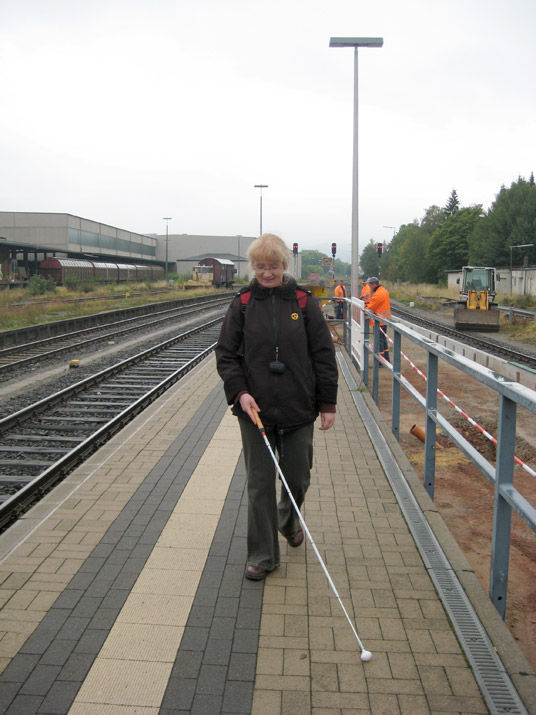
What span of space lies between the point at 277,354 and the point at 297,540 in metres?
1.31

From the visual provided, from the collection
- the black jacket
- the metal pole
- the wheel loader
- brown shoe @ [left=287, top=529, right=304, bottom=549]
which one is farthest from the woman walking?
the wheel loader

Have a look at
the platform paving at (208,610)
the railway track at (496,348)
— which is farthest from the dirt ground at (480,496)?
the railway track at (496,348)

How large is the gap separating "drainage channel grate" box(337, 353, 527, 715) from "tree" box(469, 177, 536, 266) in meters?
64.2

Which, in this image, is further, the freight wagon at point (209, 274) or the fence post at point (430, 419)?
the freight wagon at point (209, 274)

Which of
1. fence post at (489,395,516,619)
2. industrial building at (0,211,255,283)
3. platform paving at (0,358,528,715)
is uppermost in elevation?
industrial building at (0,211,255,283)

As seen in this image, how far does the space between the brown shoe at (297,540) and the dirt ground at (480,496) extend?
1287 mm

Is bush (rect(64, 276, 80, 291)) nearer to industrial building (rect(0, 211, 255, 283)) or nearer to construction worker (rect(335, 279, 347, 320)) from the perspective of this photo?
industrial building (rect(0, 211, 255, 283))

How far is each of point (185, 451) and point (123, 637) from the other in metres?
3.18

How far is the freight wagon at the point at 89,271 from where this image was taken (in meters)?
47.8

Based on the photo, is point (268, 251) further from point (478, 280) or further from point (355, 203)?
point (478, 280)

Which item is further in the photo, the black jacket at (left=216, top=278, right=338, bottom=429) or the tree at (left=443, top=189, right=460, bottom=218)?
the tree at (left=443, top=189, right=460, bottom=218)

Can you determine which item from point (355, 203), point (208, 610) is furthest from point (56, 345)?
point (208, 610)

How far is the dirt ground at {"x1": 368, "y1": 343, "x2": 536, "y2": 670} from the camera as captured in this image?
4137 millimetres

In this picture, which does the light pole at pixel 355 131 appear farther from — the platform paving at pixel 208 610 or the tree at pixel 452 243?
the tree at pixel 452 243
